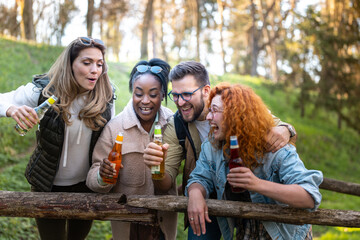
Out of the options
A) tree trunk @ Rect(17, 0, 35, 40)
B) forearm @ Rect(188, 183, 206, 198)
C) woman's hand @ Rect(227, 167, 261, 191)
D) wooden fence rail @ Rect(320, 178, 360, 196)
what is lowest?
wooden fence rail @ Rect(320, 178, 360, 196)

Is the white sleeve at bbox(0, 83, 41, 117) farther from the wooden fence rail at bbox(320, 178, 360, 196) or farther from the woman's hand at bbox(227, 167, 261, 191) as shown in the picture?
the wooden fence rail at bbox(320, 178, 360, 196)

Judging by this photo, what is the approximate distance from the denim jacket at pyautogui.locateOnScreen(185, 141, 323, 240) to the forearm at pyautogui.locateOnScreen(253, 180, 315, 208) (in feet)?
0.12

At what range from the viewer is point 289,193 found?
2.22m

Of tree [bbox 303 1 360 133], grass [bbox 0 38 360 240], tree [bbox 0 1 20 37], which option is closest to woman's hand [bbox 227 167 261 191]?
grass [bbox 0 38 360 240]

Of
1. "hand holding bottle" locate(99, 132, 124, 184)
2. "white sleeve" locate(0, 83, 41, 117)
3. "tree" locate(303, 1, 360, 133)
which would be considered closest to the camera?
"hand holding bottle" locate(99, 132, 124, 184)

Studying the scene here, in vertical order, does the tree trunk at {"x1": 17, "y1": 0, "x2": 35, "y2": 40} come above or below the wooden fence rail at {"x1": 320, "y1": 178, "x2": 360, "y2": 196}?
above

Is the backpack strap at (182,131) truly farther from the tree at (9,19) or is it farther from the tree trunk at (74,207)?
the tree at (9,19)

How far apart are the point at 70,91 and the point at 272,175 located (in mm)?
1829

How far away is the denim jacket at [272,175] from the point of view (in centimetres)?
230

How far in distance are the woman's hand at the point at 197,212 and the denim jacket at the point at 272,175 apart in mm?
177

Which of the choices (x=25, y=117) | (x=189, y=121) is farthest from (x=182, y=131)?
(x=25, y=117)

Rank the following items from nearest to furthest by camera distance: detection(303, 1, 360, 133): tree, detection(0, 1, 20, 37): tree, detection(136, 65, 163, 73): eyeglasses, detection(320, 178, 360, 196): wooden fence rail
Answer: detection(136, 65, 163, 73): eyeglasses → detection(320, 178, 360, 196): wooden fence rail → detection(303, 1, 360, 133): tree → detection(0, 1, 20, 37): tree

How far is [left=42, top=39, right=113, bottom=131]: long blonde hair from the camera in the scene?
3043mm

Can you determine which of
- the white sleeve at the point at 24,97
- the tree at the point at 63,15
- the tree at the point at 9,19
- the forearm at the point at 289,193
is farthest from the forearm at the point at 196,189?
the tree at the point at 9,19
